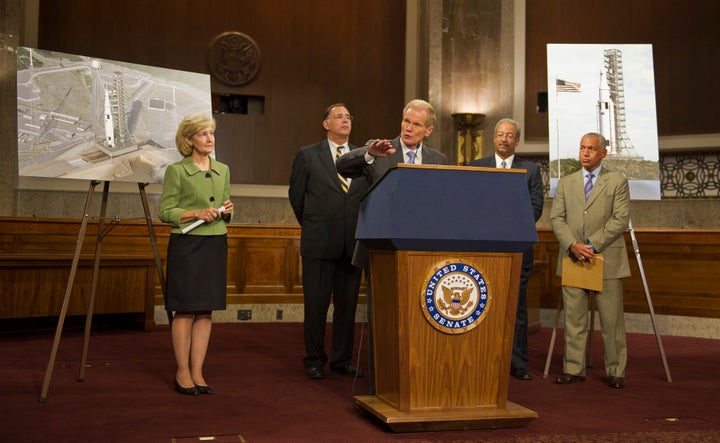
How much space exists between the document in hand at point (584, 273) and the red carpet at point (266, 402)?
0.58 metres

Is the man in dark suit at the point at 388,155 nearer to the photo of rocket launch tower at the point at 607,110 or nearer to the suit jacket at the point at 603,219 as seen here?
the suit jacket at the point at 603,219

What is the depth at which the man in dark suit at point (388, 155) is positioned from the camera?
10.8ft

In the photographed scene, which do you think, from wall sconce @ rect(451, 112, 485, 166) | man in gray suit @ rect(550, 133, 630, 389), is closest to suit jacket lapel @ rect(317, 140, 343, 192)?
man in gray suit @ rect(550, 133, 630, 389)

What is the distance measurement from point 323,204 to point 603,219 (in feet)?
5.36

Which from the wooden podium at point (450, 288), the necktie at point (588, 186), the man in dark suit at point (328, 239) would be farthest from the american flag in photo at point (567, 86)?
the wooden podium at point (450, 288)

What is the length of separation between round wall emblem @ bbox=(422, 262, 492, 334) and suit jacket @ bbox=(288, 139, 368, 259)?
1513 millimetres

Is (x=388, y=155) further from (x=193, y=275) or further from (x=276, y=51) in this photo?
(x=276, y=51)

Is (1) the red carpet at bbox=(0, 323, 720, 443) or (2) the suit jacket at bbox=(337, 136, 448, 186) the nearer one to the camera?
(1) the red carpet at bbox=(0, 323, 720, 443)

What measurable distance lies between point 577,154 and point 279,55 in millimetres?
4796

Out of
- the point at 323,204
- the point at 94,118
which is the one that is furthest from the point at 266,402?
the point at 94,118

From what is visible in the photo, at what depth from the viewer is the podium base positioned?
2865 mm

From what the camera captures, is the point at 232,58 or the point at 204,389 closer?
the point at 204,389

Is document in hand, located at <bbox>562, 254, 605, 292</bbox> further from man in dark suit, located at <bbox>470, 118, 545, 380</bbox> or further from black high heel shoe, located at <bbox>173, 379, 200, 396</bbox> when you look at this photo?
black high heel shoe, located at <bbox>173, 379, 200, 396</bbox>

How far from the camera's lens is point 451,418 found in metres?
2.88
